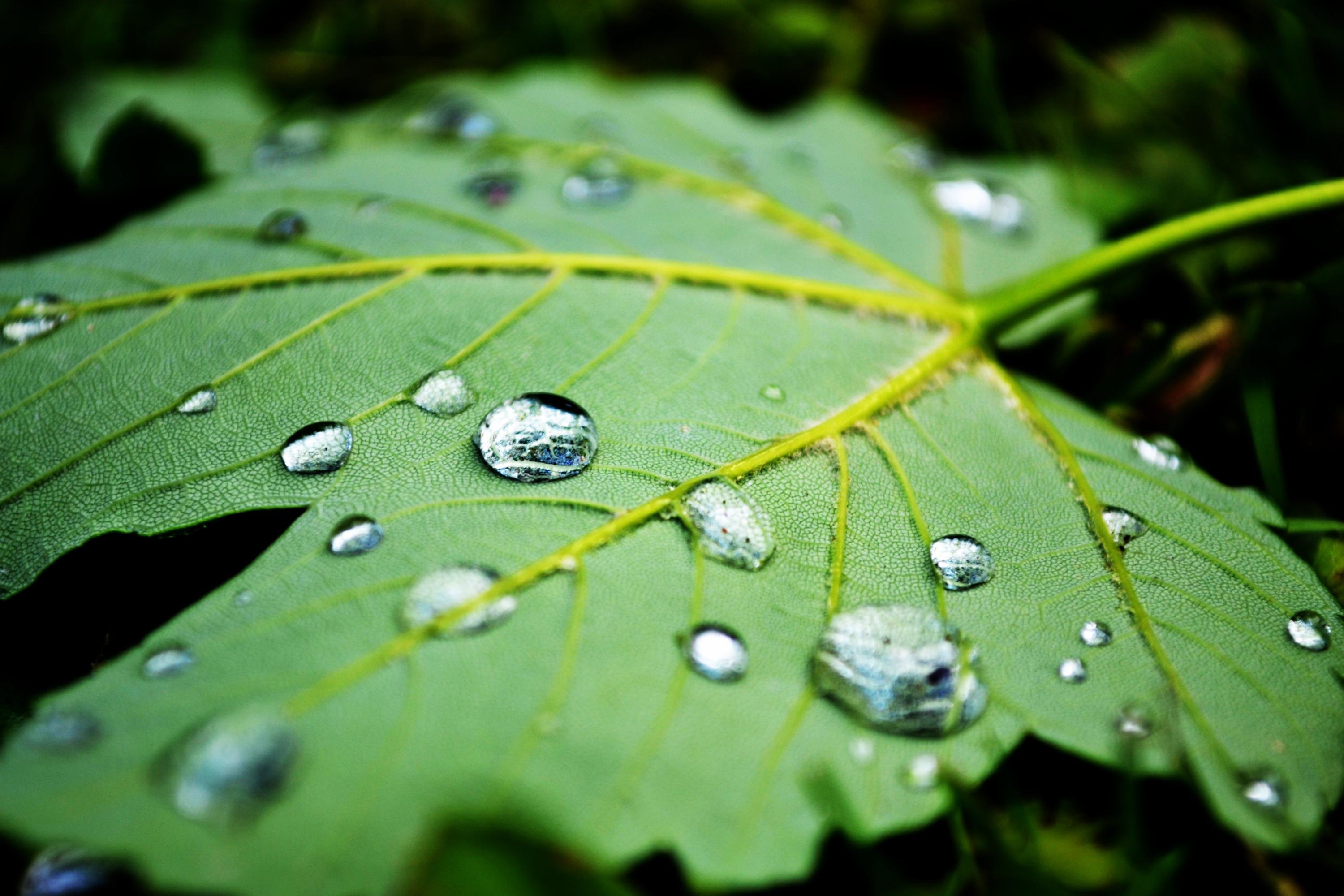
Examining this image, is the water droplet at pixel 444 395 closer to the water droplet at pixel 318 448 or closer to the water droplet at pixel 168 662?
the water droplet at pixel 318 448

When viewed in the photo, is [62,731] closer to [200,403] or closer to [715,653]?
[200,403]

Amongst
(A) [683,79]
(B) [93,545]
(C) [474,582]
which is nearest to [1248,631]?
(C) [474,582]

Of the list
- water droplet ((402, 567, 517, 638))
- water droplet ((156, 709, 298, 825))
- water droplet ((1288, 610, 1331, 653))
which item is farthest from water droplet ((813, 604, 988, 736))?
water droplet ((156, 709, 298, 825))

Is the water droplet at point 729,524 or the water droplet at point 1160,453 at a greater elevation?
the water droplet at point 729,524

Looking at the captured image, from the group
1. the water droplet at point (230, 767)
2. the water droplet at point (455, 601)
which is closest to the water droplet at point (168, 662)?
the water droplet at point (230, 767)

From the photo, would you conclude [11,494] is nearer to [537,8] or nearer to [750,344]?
[750,344]

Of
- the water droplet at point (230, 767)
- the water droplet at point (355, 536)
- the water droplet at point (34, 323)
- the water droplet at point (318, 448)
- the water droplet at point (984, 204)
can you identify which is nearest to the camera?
the water droplet at point (230, 767)

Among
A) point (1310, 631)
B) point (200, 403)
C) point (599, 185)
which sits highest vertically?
point (599, 185)

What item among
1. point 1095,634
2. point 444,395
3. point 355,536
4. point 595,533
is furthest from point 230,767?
point 1095,634
